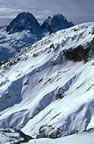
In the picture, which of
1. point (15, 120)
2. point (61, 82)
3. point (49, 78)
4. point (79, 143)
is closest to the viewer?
point (79, 143)

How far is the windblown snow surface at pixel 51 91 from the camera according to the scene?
4256 cm

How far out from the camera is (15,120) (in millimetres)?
55844

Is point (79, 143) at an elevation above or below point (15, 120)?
above

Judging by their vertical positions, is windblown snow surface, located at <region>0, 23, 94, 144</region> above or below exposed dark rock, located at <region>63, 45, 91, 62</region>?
below

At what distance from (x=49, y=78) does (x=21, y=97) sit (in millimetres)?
9889

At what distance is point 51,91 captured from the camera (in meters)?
58.5

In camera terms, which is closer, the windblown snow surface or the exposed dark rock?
the windblown snow surface

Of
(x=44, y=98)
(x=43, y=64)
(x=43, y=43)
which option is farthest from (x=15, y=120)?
(x=43, y=43)

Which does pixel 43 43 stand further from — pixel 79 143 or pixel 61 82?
pixel 79 143

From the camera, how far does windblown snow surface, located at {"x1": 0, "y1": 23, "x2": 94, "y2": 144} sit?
42.6 meters

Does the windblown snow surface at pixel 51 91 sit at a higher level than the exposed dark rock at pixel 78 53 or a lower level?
lower

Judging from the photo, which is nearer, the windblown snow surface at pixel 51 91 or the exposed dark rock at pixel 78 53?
the windblown snow surface at pixel 51 91

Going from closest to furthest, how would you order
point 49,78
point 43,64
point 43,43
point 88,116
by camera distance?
point 88,116 < point 49,78 < point 43,64 < point 43,43

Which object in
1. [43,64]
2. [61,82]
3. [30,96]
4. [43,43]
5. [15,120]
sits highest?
Result: [43,43]
